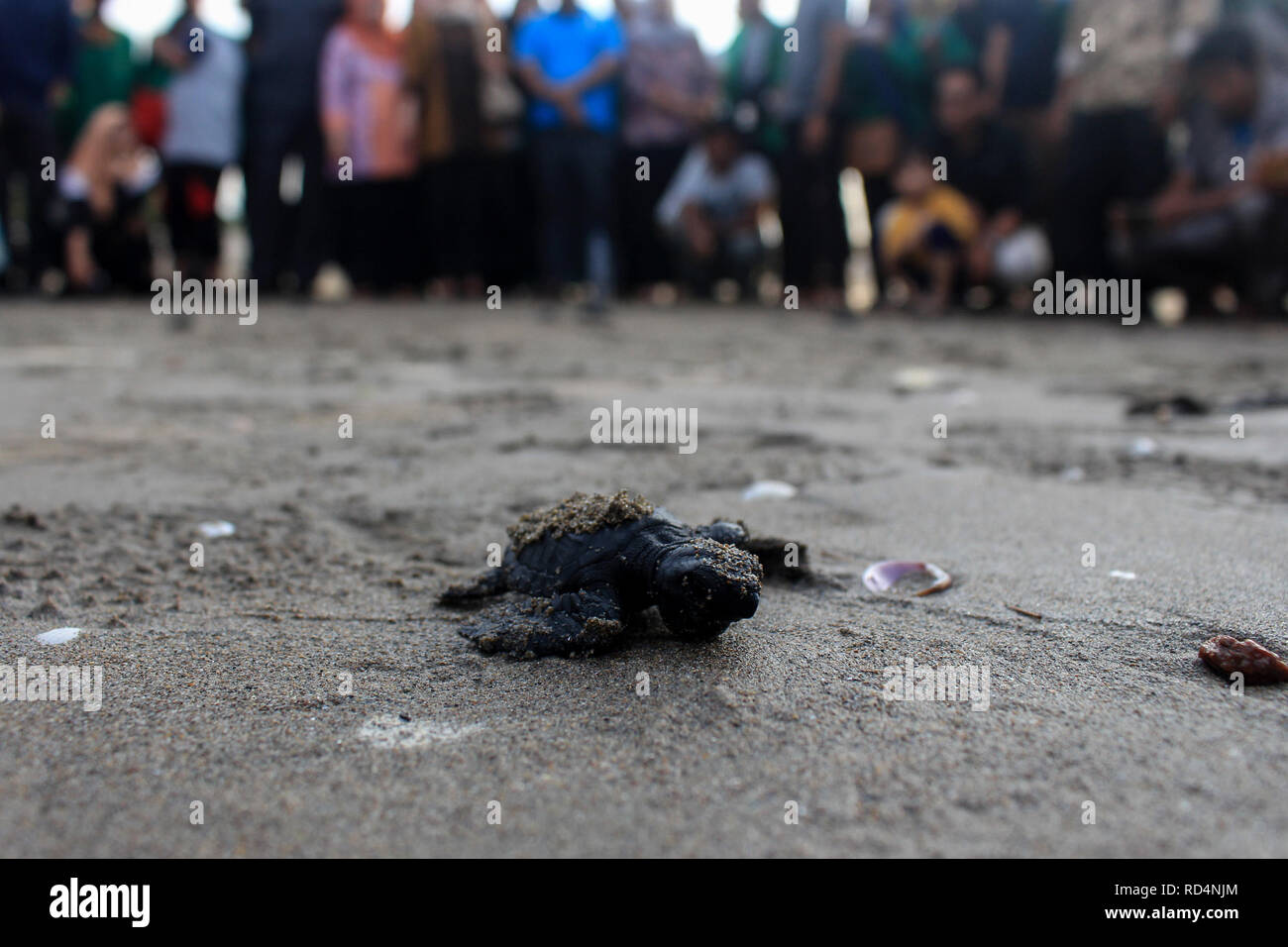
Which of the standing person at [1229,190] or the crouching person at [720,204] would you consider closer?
the standing person at [1229,190]

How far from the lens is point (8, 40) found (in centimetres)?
766

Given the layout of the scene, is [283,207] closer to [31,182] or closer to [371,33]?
[371,33]

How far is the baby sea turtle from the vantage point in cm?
165

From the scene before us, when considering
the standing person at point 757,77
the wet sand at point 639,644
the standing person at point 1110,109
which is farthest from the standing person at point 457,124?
the wet sand at point 639,644

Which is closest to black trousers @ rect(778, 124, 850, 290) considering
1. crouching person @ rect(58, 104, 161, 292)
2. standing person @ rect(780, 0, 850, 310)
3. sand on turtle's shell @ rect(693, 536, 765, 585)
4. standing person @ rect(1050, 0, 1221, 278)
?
standing person @ rect(780, 0, 850, 310)

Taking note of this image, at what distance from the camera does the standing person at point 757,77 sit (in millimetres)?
8016

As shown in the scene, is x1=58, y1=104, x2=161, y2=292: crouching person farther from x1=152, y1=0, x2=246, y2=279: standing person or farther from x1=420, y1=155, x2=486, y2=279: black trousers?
x1=420, y1=155, x2=486, y2=279: black trousers

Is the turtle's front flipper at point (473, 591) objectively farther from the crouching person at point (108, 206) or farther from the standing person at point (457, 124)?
the crouching person at point (108, 206)

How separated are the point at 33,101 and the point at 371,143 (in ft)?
7.50

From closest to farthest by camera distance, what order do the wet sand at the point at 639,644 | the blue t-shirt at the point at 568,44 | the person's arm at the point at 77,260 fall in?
the wet sand at the point at 639,644, the blue t-shirt at the point at 568,44, the person's arm at the point at 77,260

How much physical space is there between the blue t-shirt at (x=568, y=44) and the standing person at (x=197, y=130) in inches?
87.7

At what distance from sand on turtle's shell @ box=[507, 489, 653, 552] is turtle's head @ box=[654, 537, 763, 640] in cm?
14

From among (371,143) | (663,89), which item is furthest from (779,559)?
(371,143)
